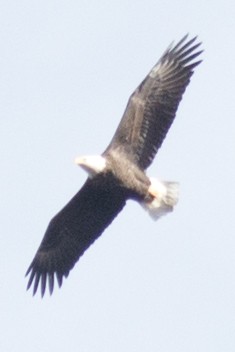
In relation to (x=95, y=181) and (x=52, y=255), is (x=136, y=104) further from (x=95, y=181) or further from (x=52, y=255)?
(x=52, y=255)

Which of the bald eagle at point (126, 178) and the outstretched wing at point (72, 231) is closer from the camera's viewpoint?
the bald eagle at point (126, 178)

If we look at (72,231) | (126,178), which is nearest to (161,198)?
(126,178)

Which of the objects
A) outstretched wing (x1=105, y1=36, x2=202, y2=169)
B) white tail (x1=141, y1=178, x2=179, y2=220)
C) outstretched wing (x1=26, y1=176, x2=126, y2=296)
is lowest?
outstretched wing (x1=26, y1=176, x2=126, y2=296)

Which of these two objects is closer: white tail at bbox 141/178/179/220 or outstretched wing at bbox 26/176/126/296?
white tail at bbox 141/178/179/220

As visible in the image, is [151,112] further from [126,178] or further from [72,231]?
[72,231]

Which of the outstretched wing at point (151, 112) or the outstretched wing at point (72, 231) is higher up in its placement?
the outstretched wing at point (151, 112)

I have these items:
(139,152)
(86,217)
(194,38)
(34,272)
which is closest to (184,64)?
(194,38)

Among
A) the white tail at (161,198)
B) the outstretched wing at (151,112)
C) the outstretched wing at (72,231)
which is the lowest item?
the outstretched wing at (72,231)

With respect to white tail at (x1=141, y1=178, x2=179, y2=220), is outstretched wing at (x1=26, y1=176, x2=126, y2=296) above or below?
below
